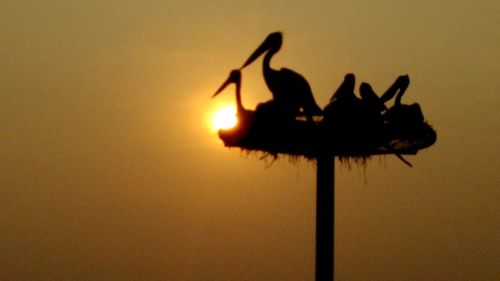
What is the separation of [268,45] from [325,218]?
1.86 meters

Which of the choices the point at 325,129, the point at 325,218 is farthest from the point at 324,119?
the point at 325,218

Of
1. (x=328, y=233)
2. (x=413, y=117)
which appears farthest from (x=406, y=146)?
(x=328, y=233)

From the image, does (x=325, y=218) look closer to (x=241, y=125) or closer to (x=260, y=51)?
(x=241, y=125)

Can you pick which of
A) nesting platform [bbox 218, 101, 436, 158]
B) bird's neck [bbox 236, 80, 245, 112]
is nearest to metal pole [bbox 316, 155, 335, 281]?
nesting platform [bbox 218, 101, 436, 158]

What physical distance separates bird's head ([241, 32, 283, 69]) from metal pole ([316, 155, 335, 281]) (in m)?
1.38

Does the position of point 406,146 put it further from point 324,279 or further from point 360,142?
point 324,279

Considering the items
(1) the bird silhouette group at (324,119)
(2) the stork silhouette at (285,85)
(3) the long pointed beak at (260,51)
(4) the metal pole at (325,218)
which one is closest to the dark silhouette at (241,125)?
(1) the bird silhouette group at (324,119)

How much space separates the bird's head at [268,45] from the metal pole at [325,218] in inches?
54.5

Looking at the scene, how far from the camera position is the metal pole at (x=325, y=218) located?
9.38 metres

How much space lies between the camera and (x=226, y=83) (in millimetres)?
9859

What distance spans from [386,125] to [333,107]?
0.51 metres

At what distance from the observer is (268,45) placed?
1013 cm

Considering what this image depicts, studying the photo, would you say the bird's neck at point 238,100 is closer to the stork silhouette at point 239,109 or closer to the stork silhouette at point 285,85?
the stork silhouette at point 239,109

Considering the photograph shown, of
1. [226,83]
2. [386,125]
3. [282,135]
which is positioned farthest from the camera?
[226,83]
